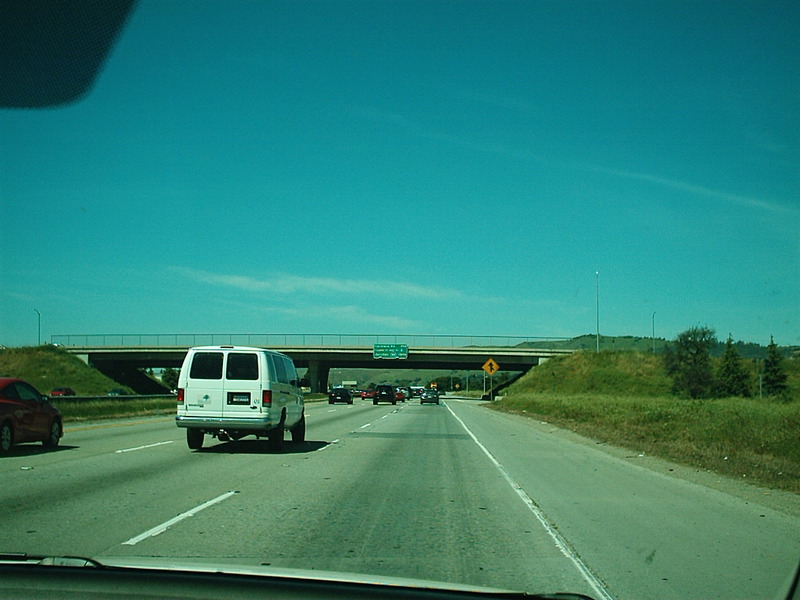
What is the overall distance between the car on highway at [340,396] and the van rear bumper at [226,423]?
5093 cm

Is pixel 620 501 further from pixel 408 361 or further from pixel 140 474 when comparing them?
pixel 408 361

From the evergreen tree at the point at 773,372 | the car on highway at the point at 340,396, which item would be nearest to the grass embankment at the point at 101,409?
the car on highway at the point at 340,396

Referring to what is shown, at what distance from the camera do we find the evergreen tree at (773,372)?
85319mm

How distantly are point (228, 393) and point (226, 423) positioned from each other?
669 mm

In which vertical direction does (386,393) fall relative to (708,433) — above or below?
below

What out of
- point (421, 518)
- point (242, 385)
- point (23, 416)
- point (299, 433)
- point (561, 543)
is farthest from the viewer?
point (299, 433)

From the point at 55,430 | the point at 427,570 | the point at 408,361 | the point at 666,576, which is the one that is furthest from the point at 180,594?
the point at 408,361

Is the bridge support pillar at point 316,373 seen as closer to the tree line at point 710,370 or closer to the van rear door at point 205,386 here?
the tree line at point 710,370

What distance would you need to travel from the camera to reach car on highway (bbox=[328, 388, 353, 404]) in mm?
69562

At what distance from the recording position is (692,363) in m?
83.8

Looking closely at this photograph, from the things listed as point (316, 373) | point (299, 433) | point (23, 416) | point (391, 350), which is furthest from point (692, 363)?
point (23, 416)

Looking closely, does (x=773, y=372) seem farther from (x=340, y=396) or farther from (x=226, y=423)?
(x=226, y=423)

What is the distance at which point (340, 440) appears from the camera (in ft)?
78.3

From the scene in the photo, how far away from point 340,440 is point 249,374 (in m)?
6.02
